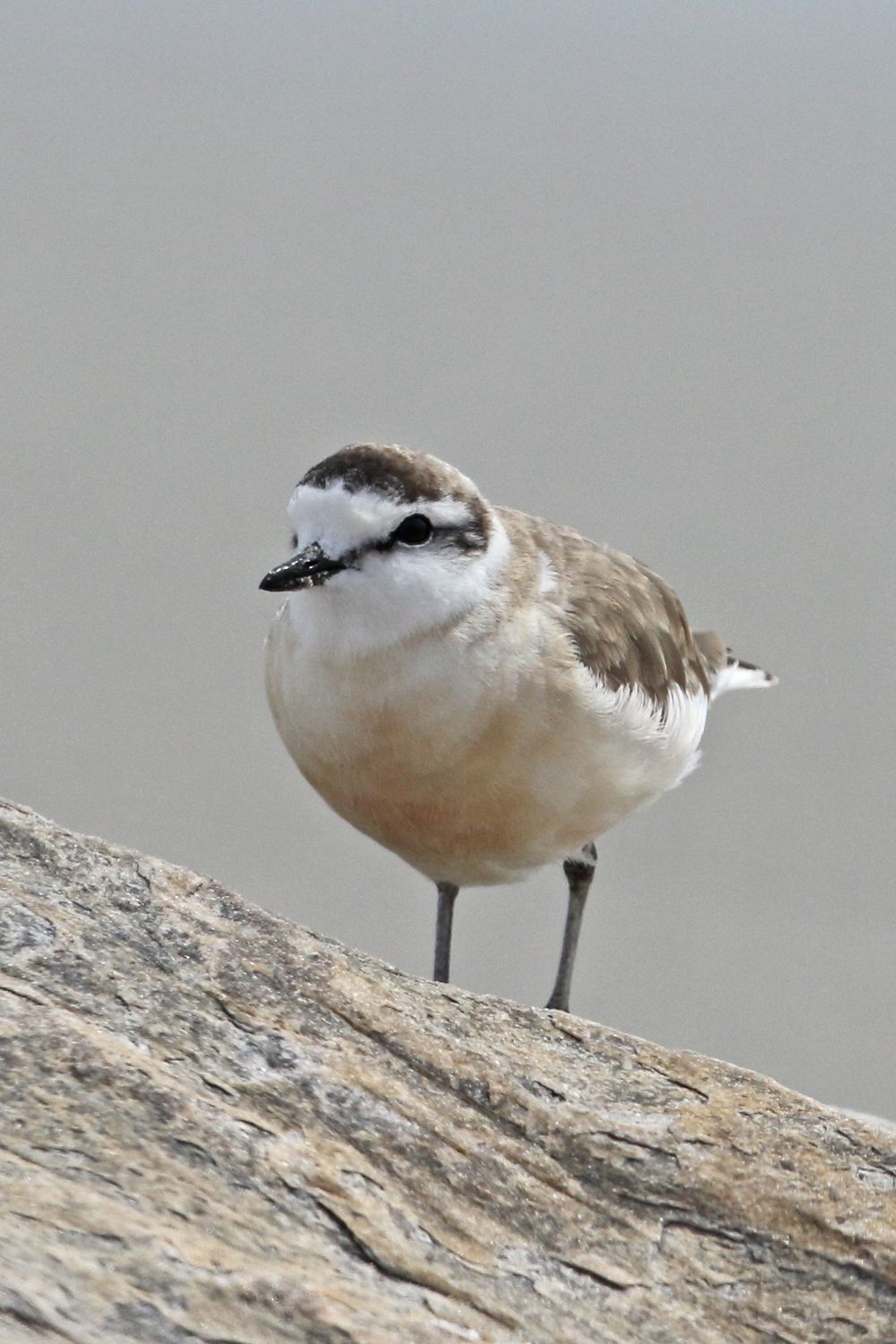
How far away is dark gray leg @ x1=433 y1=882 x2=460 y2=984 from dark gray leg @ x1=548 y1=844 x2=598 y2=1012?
0.37m

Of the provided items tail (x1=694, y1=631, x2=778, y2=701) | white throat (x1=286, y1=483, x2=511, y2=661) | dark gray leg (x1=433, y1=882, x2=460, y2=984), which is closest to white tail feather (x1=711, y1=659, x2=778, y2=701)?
tail (x1=694, y1=631, x2=778, y2=701)

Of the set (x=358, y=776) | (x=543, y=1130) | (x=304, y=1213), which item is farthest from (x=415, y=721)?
(x=304, y=1213)

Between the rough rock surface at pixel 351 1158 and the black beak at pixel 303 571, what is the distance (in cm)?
71

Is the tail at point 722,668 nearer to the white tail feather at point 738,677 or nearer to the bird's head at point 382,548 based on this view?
the white tail feather at point 738,677

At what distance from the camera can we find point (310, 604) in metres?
4.20

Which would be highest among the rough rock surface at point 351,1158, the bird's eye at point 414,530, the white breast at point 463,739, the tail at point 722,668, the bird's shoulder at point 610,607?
the tail at point 722,668

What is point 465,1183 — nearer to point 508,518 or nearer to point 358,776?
point 358,776

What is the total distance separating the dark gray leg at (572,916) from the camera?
211 inches

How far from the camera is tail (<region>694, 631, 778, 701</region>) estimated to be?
18.9 ft

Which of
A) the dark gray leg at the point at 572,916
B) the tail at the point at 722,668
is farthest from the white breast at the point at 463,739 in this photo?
the tail at the point at 722,668

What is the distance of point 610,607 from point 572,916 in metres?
1.15

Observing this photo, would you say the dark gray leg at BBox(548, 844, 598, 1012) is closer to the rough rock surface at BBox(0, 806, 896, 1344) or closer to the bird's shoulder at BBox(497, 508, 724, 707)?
the bird's shoulder at BBox(497, 508, 724, 707)

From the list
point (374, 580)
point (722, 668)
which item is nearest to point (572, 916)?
point (722, 668)

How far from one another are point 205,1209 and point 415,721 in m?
1.75
